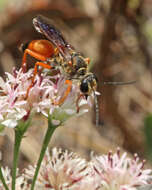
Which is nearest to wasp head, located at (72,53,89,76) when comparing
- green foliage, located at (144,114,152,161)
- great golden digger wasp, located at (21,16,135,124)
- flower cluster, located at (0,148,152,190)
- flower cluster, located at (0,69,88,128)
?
great golden digger wasp, located at (21,16,135,124)

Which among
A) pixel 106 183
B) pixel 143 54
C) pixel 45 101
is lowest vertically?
pixel 143 54

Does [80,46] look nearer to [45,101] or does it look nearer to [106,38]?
[106,38]

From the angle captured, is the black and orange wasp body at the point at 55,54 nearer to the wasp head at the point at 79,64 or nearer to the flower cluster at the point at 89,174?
the wasp head at the point at 79,64

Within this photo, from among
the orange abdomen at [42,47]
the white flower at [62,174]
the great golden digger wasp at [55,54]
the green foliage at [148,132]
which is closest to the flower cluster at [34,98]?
the great golden digger wasp at [55,54]

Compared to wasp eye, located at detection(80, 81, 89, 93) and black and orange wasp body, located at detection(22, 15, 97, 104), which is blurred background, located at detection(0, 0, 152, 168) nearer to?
black and orange wasp body, located at detection(22, 15, 97, 104)

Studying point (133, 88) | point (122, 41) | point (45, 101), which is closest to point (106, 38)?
point (122, 41)
